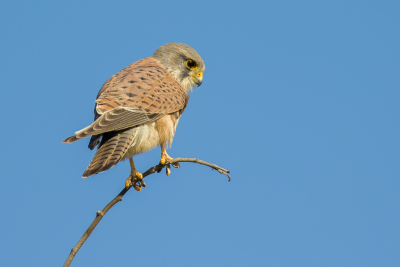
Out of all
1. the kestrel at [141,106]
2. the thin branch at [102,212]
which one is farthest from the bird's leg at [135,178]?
the thin branch at [102,212]

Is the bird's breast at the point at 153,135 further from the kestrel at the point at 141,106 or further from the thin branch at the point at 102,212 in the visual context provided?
the thin branch at the point at 102,212

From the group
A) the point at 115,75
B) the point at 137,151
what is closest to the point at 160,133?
the point at 137,151

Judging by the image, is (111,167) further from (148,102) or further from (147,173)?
(148,102)

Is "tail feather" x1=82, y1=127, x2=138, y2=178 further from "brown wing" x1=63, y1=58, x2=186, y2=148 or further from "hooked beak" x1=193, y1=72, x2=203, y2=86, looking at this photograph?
A: "hooked beak" x1=193, y1=72, x2=203, y2=86

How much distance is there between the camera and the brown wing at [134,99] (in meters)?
3.14

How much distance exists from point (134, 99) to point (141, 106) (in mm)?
96

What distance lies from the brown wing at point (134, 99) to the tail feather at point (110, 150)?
0.08 meters

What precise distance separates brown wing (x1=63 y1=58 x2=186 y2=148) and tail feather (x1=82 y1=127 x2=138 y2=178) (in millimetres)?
78

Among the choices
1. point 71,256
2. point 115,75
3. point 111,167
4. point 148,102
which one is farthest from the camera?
point 115,75

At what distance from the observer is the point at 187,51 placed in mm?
4555

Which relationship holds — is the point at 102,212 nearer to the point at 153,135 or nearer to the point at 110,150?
the point at 110,150

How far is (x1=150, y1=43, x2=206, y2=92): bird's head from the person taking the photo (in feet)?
14.9

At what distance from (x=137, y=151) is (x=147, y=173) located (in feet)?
1.50

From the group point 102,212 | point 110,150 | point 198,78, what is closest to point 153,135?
point 110,150
